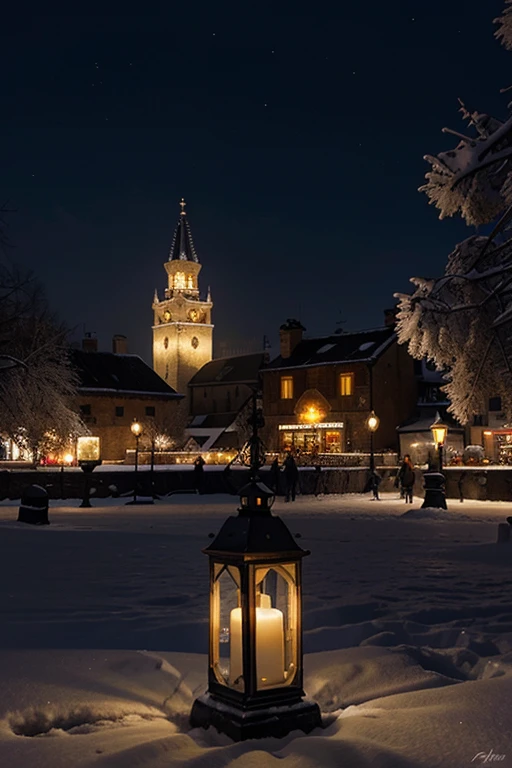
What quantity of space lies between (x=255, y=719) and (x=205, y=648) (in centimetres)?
243

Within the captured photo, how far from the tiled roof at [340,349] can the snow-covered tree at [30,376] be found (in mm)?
28781

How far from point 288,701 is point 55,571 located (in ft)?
23.5

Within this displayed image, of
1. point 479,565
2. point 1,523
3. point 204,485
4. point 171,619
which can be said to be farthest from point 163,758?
point 204,485

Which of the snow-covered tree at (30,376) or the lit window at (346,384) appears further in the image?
the lit window at (346,384)

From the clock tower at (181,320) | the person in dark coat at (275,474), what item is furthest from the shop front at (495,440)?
the clock tower at (181,320)

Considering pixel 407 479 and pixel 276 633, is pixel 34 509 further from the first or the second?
pixel 276 633

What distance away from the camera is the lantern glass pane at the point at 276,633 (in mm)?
4250

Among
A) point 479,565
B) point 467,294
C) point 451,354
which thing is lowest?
point 479,565

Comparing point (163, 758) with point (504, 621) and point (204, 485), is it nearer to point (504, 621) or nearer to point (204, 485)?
point (504, 621)

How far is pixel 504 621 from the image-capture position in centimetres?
739

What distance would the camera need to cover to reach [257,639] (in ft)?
14.0

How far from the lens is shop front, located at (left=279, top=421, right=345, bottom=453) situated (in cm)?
5553

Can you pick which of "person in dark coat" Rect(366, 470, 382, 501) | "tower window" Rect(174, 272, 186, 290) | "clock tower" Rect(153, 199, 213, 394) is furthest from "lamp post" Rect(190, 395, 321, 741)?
"tower window" Rect(174, 272, 186, 290)

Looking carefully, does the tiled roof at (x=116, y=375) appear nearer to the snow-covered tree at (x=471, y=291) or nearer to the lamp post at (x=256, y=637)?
the snow-covered tree at (x=471, y=291)
